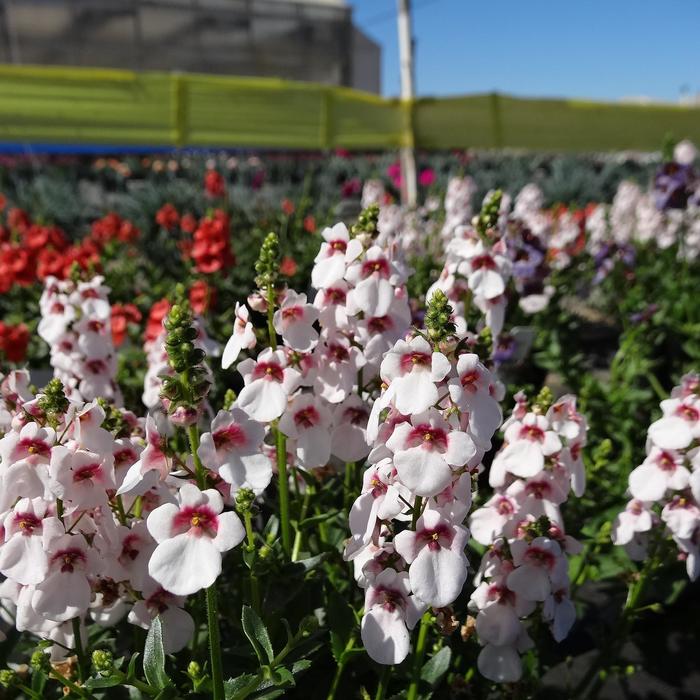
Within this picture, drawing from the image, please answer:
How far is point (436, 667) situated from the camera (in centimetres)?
133

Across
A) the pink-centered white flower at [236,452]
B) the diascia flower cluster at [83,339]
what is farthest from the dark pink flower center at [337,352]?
the diascia flower cluster at [83,339]

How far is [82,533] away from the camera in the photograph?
1.17 metres

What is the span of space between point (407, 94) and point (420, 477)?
7.00 metres

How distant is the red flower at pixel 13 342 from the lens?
270 cm

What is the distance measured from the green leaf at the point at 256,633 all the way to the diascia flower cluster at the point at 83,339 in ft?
3.21

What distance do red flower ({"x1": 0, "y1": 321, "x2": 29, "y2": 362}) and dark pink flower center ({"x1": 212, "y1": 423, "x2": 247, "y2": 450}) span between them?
1.89 metres

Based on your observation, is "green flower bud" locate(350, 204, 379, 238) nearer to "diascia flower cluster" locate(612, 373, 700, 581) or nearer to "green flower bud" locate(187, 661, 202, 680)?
"diascia flower cluster" locate(612, 373, 700, 581)

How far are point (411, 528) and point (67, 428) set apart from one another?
56 centimetres

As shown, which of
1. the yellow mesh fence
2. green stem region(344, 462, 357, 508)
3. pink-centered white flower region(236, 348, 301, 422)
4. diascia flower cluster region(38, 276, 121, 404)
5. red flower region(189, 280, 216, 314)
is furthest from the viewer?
the yellow mesh fence

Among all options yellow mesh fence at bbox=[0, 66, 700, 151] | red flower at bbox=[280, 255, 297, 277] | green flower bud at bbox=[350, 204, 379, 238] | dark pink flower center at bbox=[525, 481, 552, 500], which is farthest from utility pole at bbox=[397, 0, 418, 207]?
dark pink flower center at bbox=[525, 481, 552, 500]

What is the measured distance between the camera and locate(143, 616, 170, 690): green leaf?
1128mm

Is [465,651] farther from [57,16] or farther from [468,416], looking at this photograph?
[57,16]

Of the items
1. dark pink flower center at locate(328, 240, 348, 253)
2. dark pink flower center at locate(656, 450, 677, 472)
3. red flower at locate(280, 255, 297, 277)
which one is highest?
dark pink flower center at locate(328, 240, 348, 253)

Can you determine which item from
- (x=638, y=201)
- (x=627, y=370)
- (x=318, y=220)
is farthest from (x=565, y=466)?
(x=638, y=201)
